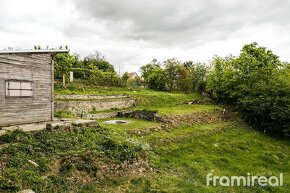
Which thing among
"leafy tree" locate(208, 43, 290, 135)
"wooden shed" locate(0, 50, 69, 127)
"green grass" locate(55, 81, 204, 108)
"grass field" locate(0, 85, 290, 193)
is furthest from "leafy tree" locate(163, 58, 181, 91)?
"wooden shed" locate(0, 50, 69, 127)

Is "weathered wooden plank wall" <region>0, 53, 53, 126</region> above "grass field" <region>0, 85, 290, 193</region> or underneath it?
above

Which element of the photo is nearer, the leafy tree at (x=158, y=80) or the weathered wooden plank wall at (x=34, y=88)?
the weathered wooden plank wall at (x=34, y=88)

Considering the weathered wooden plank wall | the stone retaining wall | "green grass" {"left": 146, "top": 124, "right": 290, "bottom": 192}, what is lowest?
"green grass" {"left": 146, "top": 124, "right": 290, "bottom": 192}

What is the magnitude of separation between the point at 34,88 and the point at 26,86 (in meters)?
0.55

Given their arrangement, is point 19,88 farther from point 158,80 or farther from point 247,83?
point 158,80

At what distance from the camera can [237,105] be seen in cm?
3042

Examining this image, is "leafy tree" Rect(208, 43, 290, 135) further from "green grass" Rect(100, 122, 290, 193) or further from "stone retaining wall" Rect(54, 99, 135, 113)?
"stone retaining wall" Rect(54, 99, 135, 113)

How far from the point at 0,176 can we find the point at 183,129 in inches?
571

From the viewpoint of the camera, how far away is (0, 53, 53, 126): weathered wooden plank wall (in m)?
13.2

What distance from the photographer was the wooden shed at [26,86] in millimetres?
13164

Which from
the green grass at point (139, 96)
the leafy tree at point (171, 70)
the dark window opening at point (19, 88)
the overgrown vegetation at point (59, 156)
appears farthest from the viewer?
the leafy tree at point (171, 70)

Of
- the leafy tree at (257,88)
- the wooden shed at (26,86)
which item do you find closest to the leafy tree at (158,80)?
the leafy tree at (257,88)

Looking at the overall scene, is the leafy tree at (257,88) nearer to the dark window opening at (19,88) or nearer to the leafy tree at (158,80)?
the leafy tree at (158,80)

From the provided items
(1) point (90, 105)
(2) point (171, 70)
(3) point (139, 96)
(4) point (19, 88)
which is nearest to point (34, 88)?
(4) point (19, 88)
